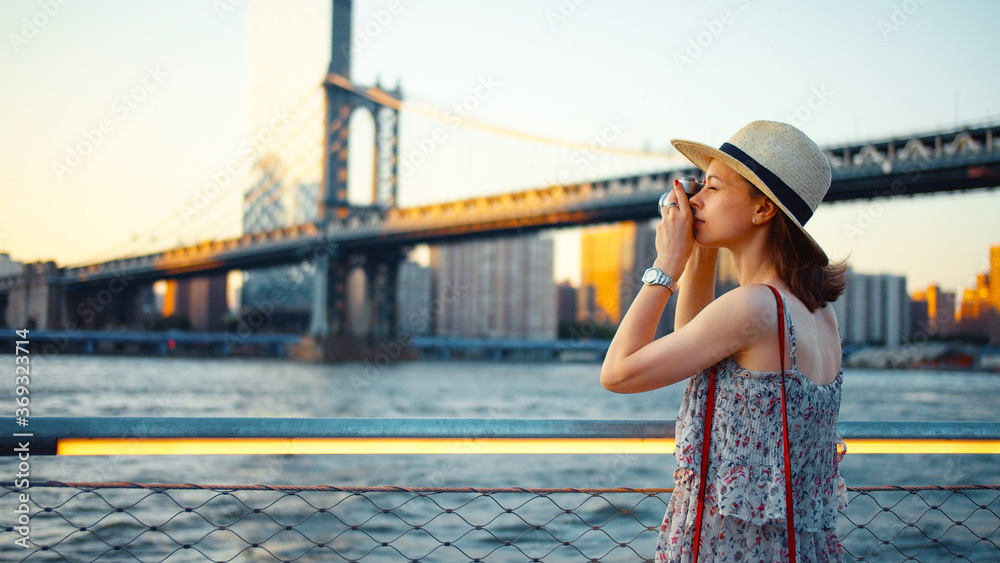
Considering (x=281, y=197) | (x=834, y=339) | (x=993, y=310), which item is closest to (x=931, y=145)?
(x=993, y=310)

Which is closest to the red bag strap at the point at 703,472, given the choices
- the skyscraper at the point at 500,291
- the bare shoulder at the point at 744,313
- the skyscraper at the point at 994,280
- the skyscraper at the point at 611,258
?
the bare shoulder at the point at 744,313

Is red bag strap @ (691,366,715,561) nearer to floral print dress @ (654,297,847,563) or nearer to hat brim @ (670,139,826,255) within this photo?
floral print dress @ (654,297,847,563)

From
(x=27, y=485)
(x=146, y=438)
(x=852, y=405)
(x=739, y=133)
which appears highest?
(x=739, y=133)

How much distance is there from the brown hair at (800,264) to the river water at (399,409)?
113 centimetres

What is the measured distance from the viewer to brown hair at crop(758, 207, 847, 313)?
1116 millimetres

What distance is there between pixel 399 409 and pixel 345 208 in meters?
17.7

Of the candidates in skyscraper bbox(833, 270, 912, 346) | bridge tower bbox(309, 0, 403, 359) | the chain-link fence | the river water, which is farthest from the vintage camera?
skyscraper bbox(833, 270, 912, 346)

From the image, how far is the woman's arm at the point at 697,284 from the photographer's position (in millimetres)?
1238

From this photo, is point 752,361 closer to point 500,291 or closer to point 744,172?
point 744,172

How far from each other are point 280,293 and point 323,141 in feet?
31.1

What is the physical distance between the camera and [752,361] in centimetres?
106

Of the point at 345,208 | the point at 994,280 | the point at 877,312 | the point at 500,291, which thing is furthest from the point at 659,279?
the point at 500,291

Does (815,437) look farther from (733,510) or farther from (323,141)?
(323,141)

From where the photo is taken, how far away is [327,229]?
33.8 metres
